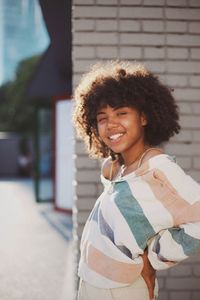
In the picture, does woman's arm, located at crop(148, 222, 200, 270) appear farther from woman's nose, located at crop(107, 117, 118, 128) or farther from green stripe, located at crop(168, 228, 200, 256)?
woman's nose, located at crop(107, 117, 118, 128)

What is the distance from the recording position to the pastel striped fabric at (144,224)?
1.75 meters

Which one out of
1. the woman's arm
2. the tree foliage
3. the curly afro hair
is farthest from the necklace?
the tree foliage

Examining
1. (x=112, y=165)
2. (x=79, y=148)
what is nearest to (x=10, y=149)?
(x=79, y=148)

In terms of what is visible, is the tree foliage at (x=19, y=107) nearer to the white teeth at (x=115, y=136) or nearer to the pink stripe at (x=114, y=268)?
the white teeth at (x=115, y=136)

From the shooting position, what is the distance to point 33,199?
1220 centimetres

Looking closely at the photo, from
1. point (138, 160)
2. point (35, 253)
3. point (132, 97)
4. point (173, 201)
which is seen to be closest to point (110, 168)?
point (138, 160)

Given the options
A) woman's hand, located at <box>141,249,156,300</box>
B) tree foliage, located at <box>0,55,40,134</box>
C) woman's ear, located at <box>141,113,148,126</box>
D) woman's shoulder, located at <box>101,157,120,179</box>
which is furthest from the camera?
tree foliage, located at <box>0,55,40,134</box>

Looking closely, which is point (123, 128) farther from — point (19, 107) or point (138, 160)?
point (19, 107)

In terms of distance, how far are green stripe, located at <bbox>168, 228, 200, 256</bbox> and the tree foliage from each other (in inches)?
1158

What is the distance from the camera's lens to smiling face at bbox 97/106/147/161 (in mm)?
1931

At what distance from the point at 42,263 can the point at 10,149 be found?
16760 mm

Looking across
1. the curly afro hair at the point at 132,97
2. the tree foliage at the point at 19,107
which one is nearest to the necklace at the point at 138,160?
the curly afro hair at the point at 132,97

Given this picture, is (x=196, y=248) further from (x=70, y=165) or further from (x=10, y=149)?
(x=10, y=149)

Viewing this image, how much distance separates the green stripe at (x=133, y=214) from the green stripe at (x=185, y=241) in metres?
0.09
